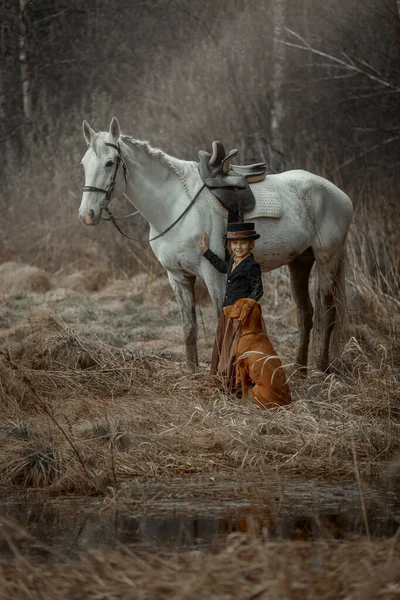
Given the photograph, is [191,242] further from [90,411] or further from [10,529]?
[10,529]

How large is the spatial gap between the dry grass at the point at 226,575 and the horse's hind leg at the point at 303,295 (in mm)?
5494

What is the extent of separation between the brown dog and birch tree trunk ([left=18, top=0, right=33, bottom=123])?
12204mm

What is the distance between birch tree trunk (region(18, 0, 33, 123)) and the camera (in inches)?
729

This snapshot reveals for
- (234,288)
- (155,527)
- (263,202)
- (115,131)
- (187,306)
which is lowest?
(155,527)

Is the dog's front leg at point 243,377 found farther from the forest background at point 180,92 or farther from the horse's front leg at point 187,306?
the forest background at point 180,92

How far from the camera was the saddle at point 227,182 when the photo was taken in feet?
27.1

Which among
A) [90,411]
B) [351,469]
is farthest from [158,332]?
[351,469]

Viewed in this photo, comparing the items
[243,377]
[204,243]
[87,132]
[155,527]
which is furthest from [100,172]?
[155,527]

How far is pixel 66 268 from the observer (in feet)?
51.1

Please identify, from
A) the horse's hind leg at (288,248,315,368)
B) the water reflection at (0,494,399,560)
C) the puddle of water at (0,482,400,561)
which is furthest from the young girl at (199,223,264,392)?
the water reflection at (0,494,399,560)

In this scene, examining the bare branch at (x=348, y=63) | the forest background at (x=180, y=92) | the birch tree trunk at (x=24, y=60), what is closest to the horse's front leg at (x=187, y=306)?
the forest background at (x=180, y=92)

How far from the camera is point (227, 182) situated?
8289 mm

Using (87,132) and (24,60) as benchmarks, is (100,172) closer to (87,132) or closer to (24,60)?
(87,132)

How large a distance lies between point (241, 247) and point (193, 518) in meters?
2.95
